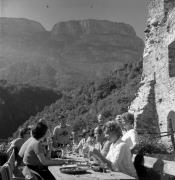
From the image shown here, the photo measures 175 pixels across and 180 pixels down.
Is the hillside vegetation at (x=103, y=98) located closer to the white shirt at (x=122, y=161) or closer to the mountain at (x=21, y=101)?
the white shirt at (x=122, y=161)

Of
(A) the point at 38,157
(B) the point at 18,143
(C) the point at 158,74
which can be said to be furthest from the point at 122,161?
(C) the point at 158,74

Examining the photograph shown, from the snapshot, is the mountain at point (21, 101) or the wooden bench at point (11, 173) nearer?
the wooden bench at point (11, 173)

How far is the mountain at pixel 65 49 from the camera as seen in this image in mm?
114188

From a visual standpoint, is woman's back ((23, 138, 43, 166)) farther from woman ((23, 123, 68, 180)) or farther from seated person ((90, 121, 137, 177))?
seated person ((90, 121, 137, 177))

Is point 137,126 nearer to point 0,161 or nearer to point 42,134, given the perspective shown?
point 0,161

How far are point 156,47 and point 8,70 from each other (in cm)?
10005

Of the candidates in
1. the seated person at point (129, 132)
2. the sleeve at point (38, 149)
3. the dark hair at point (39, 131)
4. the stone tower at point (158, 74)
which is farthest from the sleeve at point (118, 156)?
the stone tower at point (158, 74)

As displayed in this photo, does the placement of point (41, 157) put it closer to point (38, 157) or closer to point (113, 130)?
point (38, 157)

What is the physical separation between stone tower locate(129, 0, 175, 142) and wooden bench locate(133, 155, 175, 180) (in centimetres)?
710

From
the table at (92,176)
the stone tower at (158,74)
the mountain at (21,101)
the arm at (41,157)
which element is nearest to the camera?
the table at (92,176)

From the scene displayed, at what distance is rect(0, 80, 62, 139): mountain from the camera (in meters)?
72.8

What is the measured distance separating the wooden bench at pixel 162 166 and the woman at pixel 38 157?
1277 mm

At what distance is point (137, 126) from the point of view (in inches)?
499

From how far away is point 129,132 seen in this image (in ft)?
19.3
